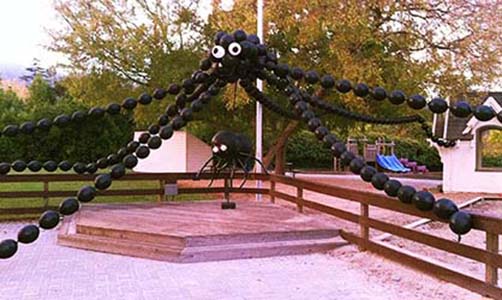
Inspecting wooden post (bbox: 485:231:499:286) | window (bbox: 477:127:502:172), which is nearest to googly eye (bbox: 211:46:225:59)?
wooden post (bbox: 485:231:499:286)

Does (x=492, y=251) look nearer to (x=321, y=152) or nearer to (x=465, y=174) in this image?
(x=465, y=174)

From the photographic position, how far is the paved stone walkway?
491 cm

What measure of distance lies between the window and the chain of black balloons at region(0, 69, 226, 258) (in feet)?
34.9

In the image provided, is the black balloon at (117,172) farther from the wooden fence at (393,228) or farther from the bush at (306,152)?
the bush at (306,152)

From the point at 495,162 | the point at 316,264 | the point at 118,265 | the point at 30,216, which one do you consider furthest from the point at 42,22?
the point at 495,162

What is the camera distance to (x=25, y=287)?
16.8ft

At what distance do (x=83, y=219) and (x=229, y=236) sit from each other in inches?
100

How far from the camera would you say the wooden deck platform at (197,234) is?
6.31 meters

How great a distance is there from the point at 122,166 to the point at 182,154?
40.5 feet

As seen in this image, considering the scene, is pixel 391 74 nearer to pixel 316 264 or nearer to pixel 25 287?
pixel 316 264

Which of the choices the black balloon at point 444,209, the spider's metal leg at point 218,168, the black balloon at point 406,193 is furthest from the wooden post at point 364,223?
the spider's metal leg at point 218,168

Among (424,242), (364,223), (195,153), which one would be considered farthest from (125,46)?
(424,242)

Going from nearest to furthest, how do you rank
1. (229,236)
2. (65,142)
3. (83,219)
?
(229,236) → (83,219) → (65,142)

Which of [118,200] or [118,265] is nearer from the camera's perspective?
[118,265]
